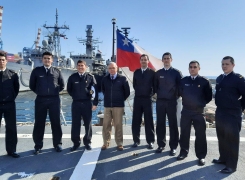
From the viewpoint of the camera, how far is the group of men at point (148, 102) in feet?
11.2

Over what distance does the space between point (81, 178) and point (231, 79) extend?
2857 mm

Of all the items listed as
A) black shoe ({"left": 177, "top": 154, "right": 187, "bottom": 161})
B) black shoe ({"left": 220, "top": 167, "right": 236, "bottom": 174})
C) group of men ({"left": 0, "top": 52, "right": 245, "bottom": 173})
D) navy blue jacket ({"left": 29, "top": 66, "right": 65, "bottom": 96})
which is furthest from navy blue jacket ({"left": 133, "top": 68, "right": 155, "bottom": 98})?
black shoe ({"left": 220, "top": 167, "right": 236, "bottom": 174})

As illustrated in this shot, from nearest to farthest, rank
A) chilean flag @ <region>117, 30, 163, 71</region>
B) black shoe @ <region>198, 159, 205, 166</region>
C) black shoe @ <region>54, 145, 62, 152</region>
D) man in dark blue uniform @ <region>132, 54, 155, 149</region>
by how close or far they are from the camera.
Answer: black shoe @ <region>198, 159, 205, 166</region> < black shoe @ <region>54, 145, 62, 152</region> < man in dark blue uniform @ <region>132, 54, 155, 149</region> < chilean flag @ <region>117, 30, 163, 71</region>

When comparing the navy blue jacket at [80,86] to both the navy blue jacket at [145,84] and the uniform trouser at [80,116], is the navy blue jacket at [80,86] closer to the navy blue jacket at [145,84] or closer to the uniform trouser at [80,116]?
the uniform trouser at [80,116]

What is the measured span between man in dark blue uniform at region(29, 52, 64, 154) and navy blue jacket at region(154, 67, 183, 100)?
2112mm

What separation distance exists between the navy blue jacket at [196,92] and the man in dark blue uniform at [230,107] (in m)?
0.29

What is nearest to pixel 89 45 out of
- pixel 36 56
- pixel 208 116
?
pixel 36 56

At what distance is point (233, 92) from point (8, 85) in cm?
401

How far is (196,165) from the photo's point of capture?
12.0ft

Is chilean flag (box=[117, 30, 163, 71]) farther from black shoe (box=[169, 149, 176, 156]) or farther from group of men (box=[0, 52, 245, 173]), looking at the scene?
black shoe (box=[169, 149, 176, 156])

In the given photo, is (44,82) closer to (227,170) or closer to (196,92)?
(196,92)

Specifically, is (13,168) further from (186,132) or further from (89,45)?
(89,45)

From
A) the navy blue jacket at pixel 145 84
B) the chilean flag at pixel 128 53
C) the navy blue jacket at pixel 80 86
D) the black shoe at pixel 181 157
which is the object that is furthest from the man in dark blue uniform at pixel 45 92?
the black shoe at pixel 181 157

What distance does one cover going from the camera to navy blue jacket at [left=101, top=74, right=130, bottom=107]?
4469mm
